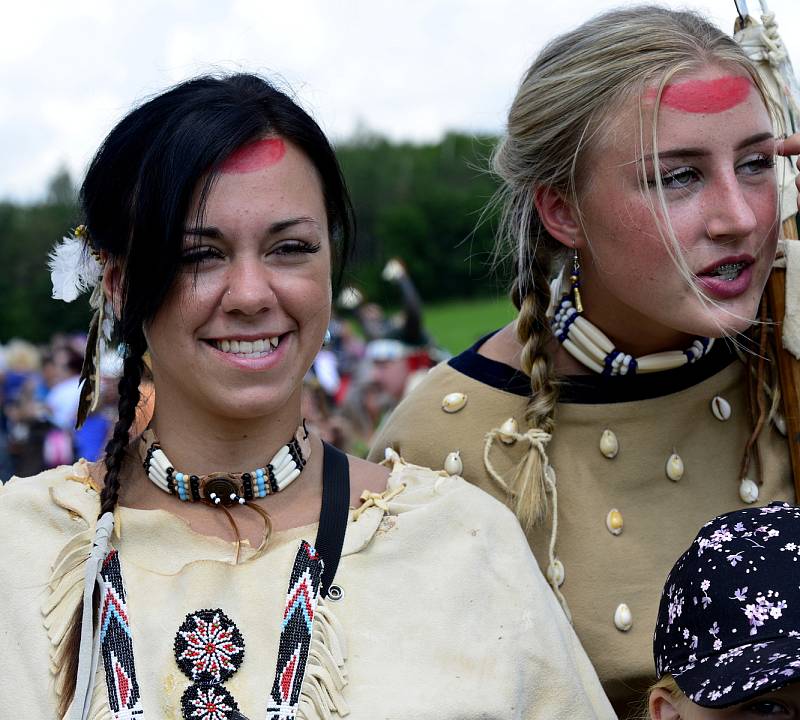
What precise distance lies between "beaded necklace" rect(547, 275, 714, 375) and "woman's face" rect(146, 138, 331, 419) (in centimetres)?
73

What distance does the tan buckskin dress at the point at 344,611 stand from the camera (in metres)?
2.03

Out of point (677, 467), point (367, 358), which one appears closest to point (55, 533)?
point (677, 467)

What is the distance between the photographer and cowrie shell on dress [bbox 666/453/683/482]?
267 cm

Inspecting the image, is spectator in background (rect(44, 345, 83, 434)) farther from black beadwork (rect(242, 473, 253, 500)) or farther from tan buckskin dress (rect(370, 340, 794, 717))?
black beadwork (rect(242, 473, 253, 500))

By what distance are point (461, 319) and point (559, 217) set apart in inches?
1568

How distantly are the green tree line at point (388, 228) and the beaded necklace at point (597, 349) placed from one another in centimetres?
1941

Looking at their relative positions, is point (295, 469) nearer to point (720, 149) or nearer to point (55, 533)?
point (55, 533)

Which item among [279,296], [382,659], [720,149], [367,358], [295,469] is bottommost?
[367,358]

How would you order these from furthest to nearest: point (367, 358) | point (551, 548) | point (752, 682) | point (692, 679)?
point (367, 358), point (551, 548), point (692, 679), point (752, 682)

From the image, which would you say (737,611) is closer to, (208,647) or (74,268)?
(208,647)

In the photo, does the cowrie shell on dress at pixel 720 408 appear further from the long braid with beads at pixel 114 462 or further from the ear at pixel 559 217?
the long braid with beads at pixel 114 462

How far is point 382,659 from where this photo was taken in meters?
2.10

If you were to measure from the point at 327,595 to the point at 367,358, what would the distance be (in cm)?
1299

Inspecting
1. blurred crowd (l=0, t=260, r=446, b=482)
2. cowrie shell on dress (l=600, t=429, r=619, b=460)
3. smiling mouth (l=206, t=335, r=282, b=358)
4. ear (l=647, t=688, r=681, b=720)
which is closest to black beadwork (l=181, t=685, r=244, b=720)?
smiling mouth (l=206, t=335, r=282, b=358)
